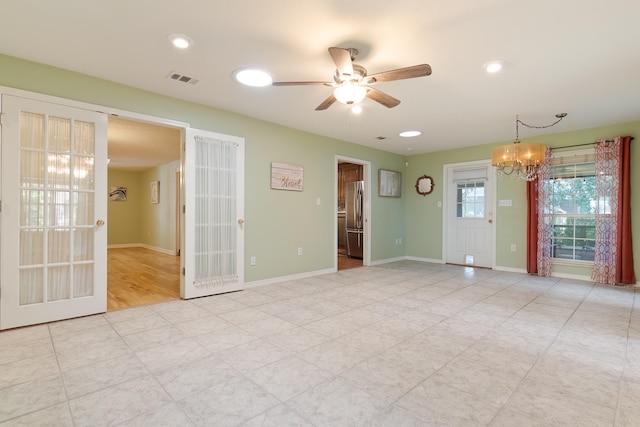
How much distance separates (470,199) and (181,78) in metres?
5.64

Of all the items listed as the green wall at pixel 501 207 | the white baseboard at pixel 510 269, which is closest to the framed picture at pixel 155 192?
the green wall at pixel 501 207

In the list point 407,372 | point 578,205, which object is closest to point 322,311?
point 407,372

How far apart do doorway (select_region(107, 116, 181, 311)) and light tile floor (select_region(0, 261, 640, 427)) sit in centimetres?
111

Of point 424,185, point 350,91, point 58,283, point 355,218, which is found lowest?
point 58,283

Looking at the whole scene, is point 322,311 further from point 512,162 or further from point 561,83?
point 561,83

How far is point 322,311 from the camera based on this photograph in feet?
10.7

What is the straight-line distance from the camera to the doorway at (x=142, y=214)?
429 centimetres

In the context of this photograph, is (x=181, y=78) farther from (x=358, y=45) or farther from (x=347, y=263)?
(x=347, y=263)

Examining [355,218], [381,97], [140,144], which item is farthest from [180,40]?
[355,218]

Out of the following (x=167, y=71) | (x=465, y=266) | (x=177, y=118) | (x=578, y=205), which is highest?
(x=167, y=71)

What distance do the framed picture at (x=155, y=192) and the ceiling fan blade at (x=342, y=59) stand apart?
776cm

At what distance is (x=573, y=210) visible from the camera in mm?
5078

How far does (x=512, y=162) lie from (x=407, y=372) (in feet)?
10.9

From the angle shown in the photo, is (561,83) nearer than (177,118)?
Yes
